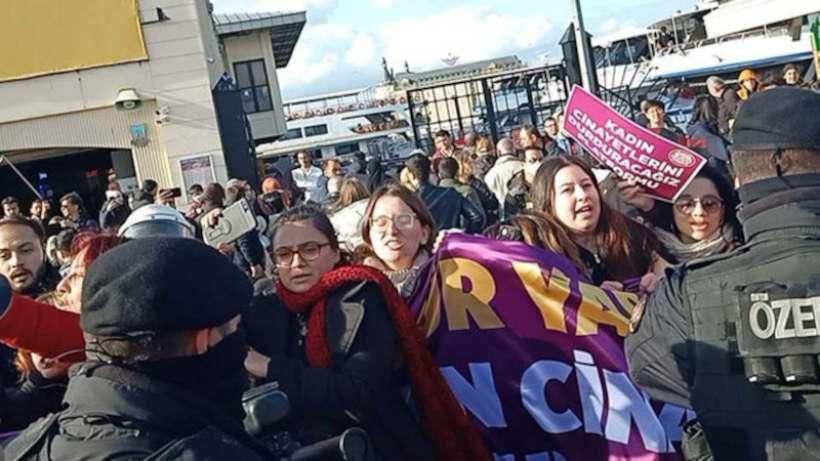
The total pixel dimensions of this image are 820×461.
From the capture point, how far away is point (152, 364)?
2197 mm

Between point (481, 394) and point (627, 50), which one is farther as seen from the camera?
point (627, 50)

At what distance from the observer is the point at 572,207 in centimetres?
448

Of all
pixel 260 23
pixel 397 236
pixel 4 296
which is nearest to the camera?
pixel 4 296

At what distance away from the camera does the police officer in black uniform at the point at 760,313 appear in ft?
8.13

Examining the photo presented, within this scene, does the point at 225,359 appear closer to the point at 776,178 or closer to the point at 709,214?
the point at 776,178

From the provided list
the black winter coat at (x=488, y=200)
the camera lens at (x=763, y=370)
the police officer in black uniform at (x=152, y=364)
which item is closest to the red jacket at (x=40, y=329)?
the police officer in black uniform at (x=152, y=364)

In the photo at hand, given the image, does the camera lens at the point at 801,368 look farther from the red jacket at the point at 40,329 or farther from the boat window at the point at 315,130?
the boat window at the point at 315,130

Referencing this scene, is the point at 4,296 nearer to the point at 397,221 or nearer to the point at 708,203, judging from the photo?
the point at 397,221

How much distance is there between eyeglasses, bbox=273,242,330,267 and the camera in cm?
374

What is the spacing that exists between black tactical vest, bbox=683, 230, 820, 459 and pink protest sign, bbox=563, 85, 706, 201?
176 centimetres

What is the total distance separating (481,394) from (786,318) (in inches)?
56.5

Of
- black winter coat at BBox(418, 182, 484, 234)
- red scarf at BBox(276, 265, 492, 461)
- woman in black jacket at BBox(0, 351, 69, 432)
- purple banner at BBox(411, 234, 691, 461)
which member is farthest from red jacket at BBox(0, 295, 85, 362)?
black winter coat at BBox(418, 182, 484, 234)

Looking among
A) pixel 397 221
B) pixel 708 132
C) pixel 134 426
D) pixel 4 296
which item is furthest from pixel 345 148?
pixel 134 426

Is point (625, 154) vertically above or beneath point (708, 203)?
above
